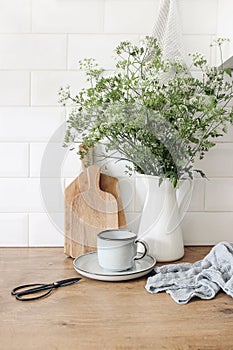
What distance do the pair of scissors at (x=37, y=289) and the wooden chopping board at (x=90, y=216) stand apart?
0.61 ft

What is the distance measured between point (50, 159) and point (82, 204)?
0.16 metres

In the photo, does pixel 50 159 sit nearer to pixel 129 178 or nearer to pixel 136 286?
pixel 129 178

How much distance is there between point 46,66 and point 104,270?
585 mm

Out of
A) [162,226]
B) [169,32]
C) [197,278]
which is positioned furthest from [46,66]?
[197,278]

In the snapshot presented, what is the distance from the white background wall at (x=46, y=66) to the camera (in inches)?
47.9

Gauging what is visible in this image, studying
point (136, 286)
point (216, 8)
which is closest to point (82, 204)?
point (136, 286)

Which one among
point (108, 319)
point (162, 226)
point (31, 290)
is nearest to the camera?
point (108, 319)

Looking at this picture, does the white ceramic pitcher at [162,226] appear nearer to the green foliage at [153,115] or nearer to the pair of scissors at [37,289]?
the green foliage at [153,115]

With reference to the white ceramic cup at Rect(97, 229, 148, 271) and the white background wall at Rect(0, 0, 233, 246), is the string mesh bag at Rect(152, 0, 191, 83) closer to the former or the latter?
the white background wall at Rect(0, 0, 233, 246)

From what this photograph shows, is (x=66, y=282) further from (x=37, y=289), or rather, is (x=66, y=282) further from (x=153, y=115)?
(x=153, y=115)

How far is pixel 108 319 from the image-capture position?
806mm

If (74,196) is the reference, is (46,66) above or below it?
above

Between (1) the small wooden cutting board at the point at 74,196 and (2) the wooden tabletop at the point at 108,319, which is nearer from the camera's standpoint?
(2) the wooden tabletop at the point at 108,319

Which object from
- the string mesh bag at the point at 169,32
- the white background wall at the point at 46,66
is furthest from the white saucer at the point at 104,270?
the string mesh bag at the point at 169,32
